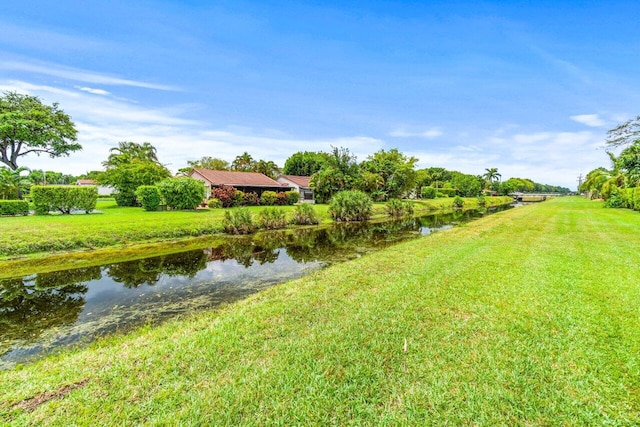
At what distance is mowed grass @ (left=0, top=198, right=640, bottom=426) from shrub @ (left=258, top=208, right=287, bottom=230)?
42.7 ft

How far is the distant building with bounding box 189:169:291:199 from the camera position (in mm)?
32031

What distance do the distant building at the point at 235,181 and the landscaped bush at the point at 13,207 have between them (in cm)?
1485

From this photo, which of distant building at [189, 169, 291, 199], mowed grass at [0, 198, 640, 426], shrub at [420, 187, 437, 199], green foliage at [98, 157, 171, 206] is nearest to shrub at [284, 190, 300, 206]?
distant building at [189, 169, 291, 199]

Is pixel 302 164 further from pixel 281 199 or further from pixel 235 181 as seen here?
pixel 281 199

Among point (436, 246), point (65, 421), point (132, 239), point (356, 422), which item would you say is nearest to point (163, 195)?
point (132, 239)

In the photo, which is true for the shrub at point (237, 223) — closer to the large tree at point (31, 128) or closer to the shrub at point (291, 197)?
the shrub at point (291, 197)

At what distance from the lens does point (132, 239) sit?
45.2ft

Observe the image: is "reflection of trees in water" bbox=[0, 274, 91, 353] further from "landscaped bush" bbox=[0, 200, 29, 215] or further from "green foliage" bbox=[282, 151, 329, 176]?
"green foliage" bbox=[282, 151, 329, 176]

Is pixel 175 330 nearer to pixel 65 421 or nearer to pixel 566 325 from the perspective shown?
pixel 65 421

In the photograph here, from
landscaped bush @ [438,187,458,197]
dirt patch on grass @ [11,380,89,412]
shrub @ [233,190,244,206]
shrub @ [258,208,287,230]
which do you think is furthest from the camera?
landscaped bush @ [438,187,458,197]

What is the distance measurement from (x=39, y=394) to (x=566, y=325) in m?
7.18

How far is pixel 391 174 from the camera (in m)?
40.3

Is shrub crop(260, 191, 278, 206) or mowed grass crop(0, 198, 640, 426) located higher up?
shrub crop(260, 191, 278, 206)

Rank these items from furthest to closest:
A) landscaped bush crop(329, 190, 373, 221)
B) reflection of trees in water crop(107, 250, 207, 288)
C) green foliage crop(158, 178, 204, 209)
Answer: landscaped bush crop(329, 190, 373, 221)
green foliage crop(158, 178, 204, 209)
reflection of trees in water crop(107, 250, 207, 288)
